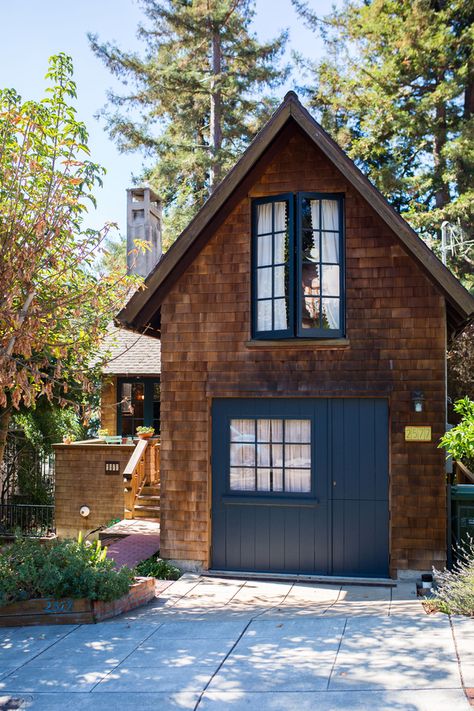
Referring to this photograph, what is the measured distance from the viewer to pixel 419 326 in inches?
401

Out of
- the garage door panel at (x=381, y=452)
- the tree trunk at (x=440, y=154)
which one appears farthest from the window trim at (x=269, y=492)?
the tree trunk at (x=440, y=154)

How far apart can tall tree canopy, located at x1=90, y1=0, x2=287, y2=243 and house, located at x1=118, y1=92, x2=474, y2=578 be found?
54.5 feet

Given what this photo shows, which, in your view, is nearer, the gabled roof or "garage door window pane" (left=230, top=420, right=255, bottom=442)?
the gabled roof

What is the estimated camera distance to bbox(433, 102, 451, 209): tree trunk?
2358 centimetres

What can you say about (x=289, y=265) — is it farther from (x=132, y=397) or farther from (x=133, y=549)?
(x=132, y=397)

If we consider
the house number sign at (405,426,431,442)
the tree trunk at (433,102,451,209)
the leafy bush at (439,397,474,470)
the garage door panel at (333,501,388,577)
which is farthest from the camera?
the tree trunk at (433,102,451,209)

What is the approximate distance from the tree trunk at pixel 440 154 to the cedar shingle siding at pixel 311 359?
Answer: 1428 cm

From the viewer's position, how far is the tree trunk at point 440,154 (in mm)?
23578

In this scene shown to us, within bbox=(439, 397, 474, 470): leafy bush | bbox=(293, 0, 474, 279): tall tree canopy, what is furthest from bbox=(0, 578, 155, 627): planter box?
bbox=(293, 0, 474, 279): tall tree canopy

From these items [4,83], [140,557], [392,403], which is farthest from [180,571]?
[4,83]

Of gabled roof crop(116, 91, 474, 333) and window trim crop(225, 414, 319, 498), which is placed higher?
gabled roof crop(116, 91, 474, 333)

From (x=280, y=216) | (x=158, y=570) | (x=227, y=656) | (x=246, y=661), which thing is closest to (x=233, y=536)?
(x=158, y=570)

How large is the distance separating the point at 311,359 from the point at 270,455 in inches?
59.0

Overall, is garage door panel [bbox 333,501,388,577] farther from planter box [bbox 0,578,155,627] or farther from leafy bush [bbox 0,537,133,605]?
planter box [bbox 0,578,155,627]
